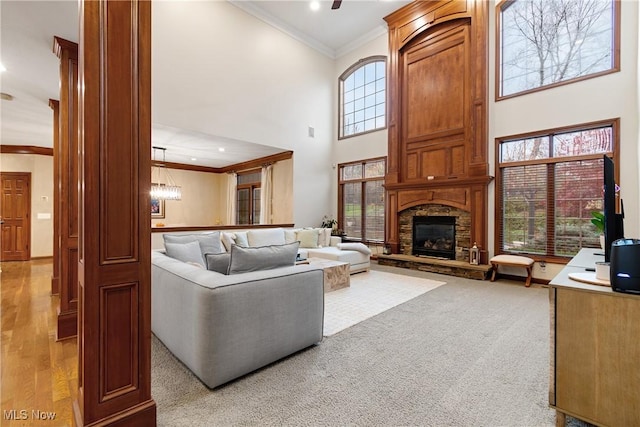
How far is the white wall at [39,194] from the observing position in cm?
750

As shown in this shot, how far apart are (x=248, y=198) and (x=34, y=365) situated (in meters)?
6.81

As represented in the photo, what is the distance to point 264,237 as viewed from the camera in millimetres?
5316

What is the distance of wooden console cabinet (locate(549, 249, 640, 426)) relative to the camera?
1348mm

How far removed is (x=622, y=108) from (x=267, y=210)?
6998 millimetres

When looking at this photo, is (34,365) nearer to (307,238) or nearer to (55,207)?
(55,207)

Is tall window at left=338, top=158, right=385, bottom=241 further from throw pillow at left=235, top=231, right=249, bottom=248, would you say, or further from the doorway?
the doorway

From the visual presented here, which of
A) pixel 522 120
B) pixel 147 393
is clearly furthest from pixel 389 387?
pixel 522 120

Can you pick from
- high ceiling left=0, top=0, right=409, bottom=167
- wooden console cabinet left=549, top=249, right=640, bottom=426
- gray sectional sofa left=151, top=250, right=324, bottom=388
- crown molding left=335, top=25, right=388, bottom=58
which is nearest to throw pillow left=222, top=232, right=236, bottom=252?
high ceiling left=0, top=0, right=409, bottom=167

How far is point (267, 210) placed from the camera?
7.88m

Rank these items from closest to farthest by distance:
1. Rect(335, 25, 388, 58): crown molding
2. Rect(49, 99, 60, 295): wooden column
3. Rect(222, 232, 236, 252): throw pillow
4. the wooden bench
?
1. Rect(49, 99, 60, 295): wooden column
2. the wooden bench
3. Rect(222, 232, 236, 252): throw pillow
4. Rect(335, 25, 388, 58): crown molding

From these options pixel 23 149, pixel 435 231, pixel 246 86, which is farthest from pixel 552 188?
pixel 23 149

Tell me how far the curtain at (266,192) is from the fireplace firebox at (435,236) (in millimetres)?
3789

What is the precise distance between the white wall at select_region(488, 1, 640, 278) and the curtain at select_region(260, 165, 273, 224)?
215 inches

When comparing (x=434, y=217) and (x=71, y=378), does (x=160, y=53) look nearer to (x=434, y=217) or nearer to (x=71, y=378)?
(x=71, y=378)
